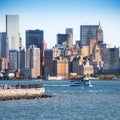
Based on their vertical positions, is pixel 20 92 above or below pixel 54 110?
above

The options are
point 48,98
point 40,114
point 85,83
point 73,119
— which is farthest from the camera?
point 85,83

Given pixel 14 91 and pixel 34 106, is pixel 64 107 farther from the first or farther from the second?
pixel 14 91

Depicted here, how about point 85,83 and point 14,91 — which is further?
point 85,83

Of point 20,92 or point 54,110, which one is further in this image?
point 20,92

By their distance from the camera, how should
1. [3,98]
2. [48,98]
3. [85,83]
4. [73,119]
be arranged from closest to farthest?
[73,119] < [3,98] < [48,98] < [85,83]

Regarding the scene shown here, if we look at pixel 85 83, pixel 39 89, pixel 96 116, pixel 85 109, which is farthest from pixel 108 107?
pixel 85 83

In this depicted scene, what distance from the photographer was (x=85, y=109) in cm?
8069

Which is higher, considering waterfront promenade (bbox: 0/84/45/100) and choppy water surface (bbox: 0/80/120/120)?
waterfront promenade (bbox: 0/84/45/100)

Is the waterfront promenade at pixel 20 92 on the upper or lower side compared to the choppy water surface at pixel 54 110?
upper

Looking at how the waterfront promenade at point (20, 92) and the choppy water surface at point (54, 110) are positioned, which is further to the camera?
the waterfront promenade at point (20, 92)

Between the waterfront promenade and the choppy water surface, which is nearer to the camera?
the choppy water surface

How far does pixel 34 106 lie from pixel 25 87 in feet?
56.9

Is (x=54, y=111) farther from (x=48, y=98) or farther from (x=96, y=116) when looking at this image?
(x=48, y=98)

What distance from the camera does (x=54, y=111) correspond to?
7762 centimetres
